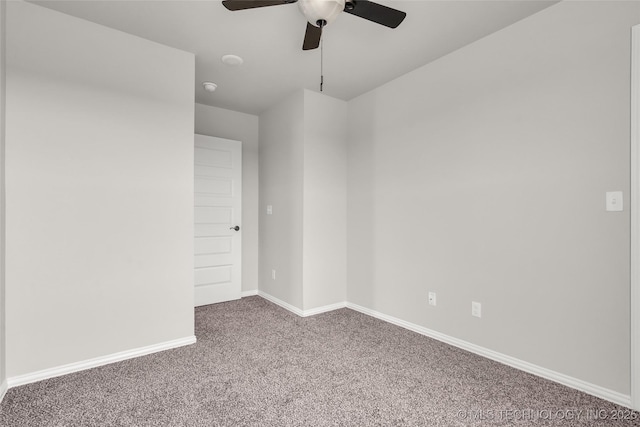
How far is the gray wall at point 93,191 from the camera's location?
2.10 m

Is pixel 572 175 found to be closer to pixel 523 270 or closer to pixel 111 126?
pixel 523 270

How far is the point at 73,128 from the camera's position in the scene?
2.25m

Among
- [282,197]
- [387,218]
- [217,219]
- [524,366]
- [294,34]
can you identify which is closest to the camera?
[524,366]

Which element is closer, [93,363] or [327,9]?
[327,9]

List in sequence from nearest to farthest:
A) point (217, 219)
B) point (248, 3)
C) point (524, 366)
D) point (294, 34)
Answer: point (248, 3) → point (524, 366) → point (294, 34) → point (217, 219)

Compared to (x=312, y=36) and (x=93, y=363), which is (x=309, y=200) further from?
(x=93, y=363)

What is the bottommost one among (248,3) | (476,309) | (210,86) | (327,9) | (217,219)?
(476,309)

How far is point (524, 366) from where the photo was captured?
88.9 inches

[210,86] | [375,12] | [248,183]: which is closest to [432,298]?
[375,12]

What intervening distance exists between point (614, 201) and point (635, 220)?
0.15 metres

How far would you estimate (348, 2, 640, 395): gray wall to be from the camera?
75.2 inches

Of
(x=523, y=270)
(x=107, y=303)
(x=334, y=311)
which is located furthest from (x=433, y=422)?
(x=107, y=303)

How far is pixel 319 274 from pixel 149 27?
2.72m

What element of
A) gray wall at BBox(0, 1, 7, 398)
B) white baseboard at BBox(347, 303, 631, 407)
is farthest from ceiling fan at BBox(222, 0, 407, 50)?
white baseboard at BBox(347, 303, 631, 407)
